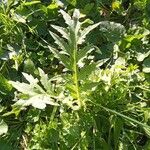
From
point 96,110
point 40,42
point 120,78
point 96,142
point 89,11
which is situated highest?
point 89,11

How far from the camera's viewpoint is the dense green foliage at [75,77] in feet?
5.95

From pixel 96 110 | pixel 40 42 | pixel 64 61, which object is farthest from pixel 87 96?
pixel 40 42

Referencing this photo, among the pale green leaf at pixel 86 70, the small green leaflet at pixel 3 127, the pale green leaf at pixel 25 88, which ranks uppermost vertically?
the pale green leaf at pixel 86 70

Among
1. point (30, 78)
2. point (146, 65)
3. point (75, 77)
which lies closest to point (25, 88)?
point (30, 78)

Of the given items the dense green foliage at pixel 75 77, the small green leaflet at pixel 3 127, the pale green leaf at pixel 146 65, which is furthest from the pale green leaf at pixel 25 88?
the pale green leaf at pixel 146 65

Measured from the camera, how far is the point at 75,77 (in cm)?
177

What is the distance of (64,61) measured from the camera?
1.79 meters

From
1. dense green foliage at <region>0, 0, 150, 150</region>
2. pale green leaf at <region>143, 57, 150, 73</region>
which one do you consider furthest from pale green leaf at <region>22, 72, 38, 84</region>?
pale green leaf at <region>143, 57, 150, 73</region>

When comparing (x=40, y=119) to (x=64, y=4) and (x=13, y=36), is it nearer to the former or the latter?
(x=13, y=36)

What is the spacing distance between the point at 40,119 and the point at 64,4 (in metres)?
0.60

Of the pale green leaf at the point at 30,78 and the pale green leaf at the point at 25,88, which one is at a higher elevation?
the pale green leaf at the point at 30,78

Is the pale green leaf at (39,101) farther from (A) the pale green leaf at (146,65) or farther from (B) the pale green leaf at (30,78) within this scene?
(A) the pale green leaf at (146,65)

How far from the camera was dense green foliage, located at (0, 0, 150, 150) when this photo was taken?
5.95 feet

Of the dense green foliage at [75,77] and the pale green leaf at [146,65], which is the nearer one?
the dense green foliage at [75,77]
